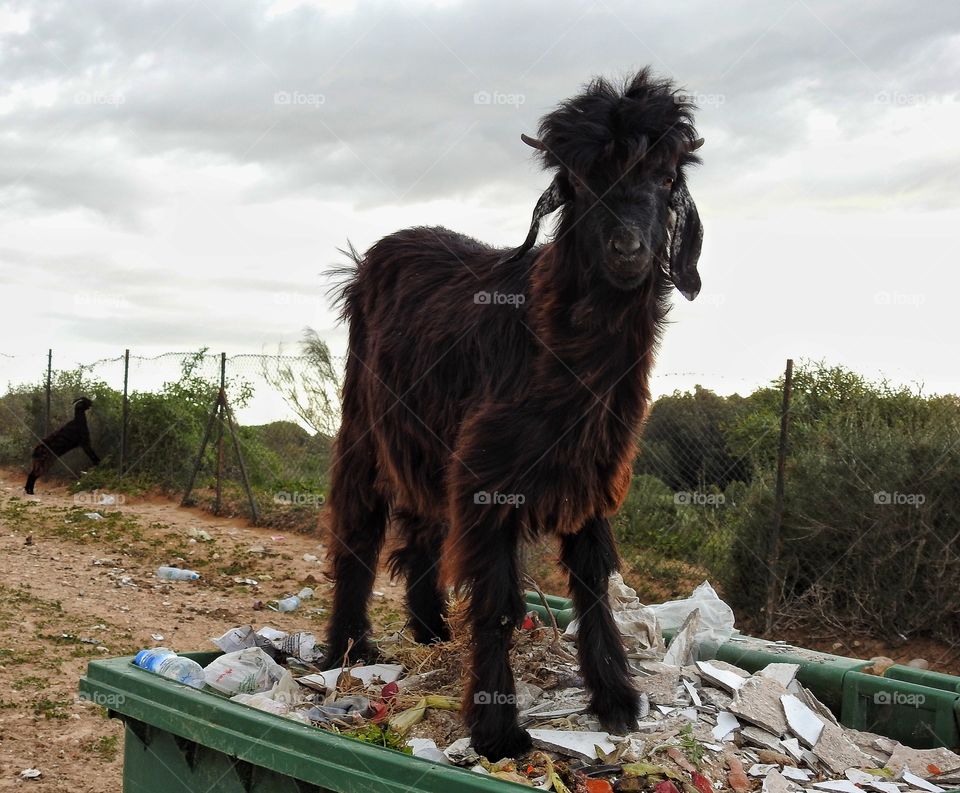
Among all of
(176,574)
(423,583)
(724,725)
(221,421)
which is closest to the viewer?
(724,725)

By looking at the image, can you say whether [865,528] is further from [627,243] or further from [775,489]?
[627,243]

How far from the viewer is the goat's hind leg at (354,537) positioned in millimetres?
4992

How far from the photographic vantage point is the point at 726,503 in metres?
10.6

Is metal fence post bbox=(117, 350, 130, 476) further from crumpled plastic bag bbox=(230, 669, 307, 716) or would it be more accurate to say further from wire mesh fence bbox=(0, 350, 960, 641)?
crumpled plastic bag bbox=(230, 669, 307, 716)

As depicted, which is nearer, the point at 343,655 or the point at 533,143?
the point at 533,143

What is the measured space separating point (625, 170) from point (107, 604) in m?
7.78

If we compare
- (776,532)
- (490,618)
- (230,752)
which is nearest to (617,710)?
(490,618)

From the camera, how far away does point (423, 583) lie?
520 centimetres

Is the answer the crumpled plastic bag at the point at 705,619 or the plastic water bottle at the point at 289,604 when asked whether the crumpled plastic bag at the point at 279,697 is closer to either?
the crumpled plastic bag at the point at 705,619

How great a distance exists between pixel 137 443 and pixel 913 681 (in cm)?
1566

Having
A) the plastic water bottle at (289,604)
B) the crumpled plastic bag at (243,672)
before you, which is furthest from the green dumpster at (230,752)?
the plastic water bottle at (289,604)

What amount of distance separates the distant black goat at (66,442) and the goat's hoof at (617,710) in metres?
15.8

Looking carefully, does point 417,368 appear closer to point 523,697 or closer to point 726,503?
point 523,697

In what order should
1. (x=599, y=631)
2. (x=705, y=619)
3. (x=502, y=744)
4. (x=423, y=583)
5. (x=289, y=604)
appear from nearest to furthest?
(x=502, y=744) → (x=599, y=631) → (x=705, y=619) → (x=423, y=583) → (x=289, y=604)
